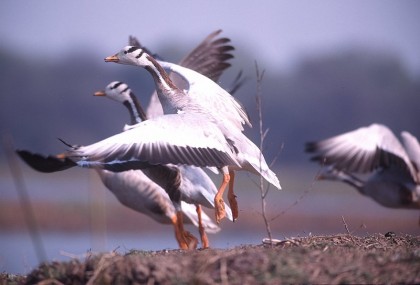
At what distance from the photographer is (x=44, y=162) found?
680 cm

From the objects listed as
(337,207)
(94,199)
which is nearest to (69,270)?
(94,199)

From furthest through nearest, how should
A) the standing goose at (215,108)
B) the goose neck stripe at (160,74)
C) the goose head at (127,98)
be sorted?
the goose head at (127,98), the goose neck stripe at (160,74), the standing goose at (215,108)

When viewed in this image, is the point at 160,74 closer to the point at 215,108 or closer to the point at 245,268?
the point at 215,108

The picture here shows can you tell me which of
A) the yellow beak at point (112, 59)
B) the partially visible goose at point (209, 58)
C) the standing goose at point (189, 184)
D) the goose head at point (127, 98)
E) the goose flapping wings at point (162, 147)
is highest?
the yellow beak at point (112, 59)

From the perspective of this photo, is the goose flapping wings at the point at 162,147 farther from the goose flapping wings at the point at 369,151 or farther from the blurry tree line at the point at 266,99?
the blurry tree line at the point at 266,99

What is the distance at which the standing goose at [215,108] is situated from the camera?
8.09m

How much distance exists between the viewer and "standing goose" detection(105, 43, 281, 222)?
319 inches

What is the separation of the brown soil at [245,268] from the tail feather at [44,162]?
3.84 feet

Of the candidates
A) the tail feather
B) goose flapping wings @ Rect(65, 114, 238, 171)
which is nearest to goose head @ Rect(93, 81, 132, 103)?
goose flapping wings @ Rect(65, 114, 238, 171)

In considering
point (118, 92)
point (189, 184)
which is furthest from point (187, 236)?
point (118, 92)

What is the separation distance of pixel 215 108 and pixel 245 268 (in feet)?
11.7

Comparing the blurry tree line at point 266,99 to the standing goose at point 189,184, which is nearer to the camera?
the standing goose at point 189,184

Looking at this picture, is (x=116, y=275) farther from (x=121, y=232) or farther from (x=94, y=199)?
(x=121, y=232)

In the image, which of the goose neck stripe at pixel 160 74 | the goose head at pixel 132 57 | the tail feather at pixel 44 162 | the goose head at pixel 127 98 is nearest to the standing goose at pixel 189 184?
the goose neck stripe at pixel 160 74
